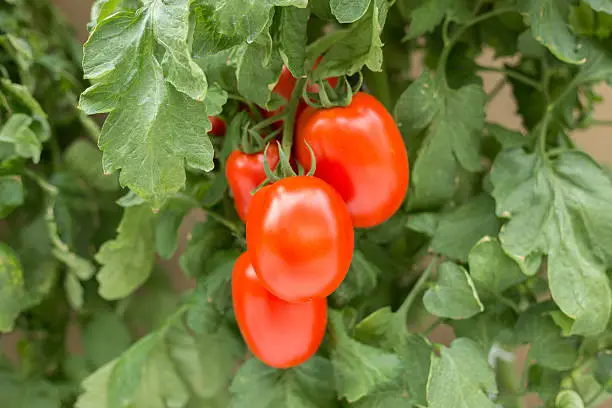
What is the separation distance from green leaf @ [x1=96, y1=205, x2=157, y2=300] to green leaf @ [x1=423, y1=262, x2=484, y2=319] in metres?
0.31

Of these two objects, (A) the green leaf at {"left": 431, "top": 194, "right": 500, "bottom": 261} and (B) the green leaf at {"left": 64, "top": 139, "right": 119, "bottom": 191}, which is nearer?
(A) the green leaf at {"left": 431, "top": 194, "right": 500, "bottom": 261}

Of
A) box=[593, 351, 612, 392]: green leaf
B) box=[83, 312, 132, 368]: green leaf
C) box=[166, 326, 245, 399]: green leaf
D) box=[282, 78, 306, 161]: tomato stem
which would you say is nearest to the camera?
box=[282, 78, 306, 161]: tomato stem

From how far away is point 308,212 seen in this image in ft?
1.37

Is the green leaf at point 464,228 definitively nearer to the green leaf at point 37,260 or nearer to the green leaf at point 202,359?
the green leaf at point 202,359

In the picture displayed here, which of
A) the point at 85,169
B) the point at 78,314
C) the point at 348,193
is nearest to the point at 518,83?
the point at 348,193

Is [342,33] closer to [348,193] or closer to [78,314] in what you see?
[348,193]

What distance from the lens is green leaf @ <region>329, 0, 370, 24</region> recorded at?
397mm

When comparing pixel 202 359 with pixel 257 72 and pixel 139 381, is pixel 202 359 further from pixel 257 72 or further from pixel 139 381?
pixel 257 72

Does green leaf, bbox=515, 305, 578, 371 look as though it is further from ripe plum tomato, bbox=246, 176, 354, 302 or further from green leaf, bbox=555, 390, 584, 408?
ripe plum tomato, bbox=246, 176, 354, 302

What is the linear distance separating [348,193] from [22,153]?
0.40 m

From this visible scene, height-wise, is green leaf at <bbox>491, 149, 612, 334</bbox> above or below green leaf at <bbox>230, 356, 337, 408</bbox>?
above

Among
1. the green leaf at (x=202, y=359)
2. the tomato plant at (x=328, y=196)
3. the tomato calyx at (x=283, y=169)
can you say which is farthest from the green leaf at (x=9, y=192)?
the tomato calyx at (x=283, y=169)

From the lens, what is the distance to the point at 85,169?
83cm

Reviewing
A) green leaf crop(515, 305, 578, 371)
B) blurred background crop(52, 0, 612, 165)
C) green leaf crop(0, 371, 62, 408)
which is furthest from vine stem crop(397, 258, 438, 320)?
green leaf crop(0, 371, 62, 408)
